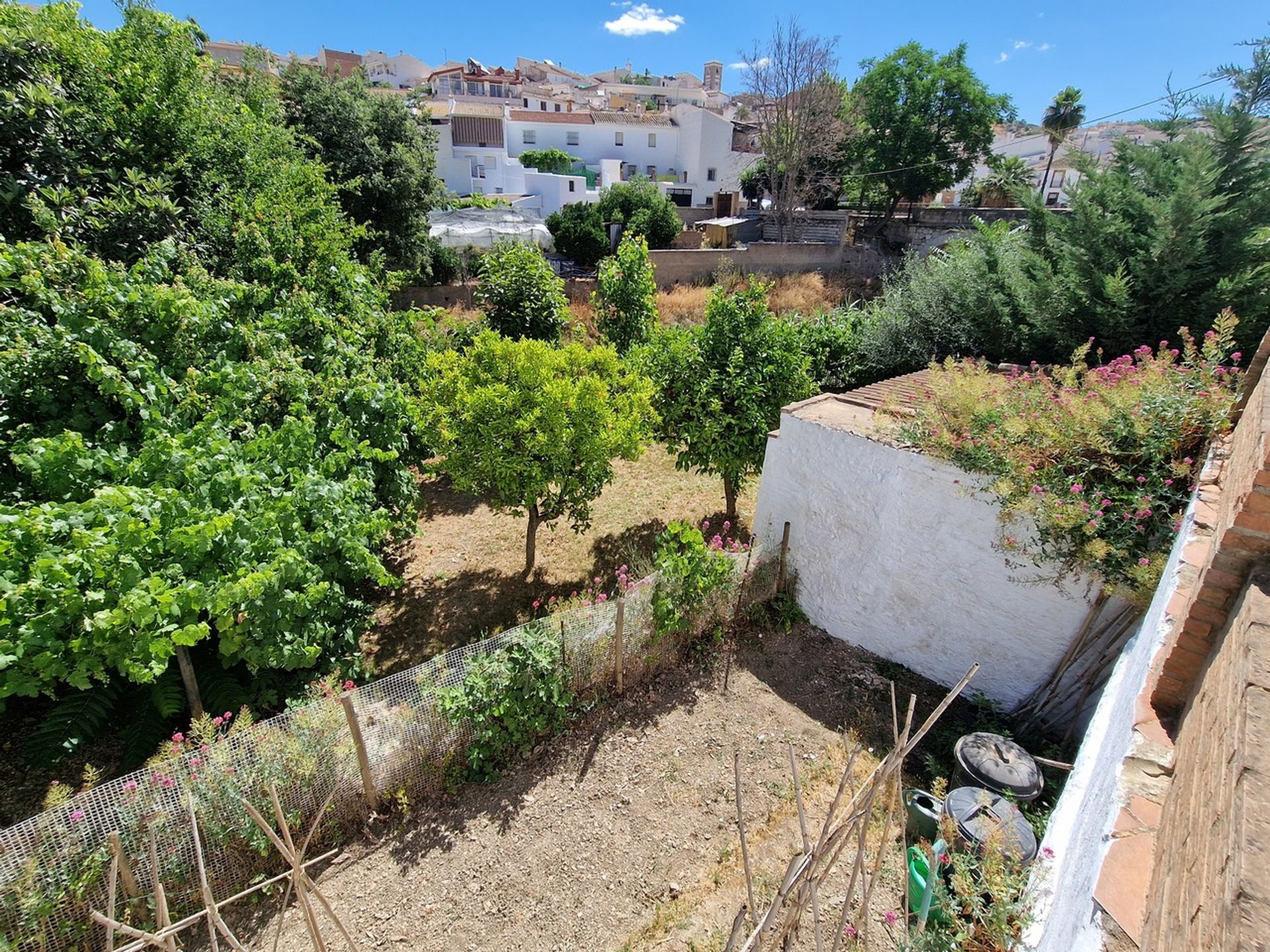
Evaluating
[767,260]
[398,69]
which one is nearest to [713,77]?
[398,69]

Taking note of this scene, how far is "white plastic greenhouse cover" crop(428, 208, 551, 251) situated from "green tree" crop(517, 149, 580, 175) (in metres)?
19.4

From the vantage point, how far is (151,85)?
8.02 metres

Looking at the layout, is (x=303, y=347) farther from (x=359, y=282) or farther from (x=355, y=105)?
(x=355, y=105)

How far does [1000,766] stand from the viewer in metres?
4.62

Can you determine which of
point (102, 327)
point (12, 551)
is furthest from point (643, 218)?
point (12, 551)

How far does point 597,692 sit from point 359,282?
6.90m

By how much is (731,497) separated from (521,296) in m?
4.88

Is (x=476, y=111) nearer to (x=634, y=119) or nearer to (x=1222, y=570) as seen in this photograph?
(x=634, y=119)

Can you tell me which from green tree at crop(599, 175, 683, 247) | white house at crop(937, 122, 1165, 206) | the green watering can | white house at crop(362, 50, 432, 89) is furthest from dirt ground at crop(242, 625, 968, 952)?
white house at crop(362, 50, 432, 89)

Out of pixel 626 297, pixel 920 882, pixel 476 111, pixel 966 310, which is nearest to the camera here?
pixel 920 882

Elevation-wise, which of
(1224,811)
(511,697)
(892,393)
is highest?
(892,393)

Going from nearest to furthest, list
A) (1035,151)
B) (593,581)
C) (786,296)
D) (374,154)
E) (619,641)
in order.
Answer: (619,641), (593,581), (374,154), (786,296), (1035,151)

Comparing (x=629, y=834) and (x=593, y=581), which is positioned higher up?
(x=593, y=581)

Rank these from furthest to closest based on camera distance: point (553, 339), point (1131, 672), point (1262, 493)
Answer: point (553, 339)
point (1131, 672)
point (1262, 493)
